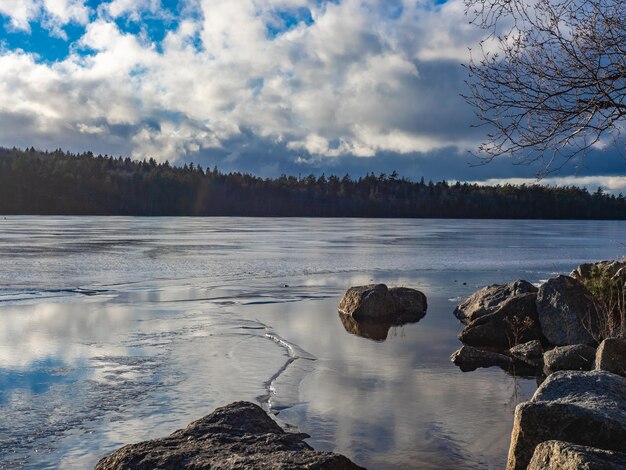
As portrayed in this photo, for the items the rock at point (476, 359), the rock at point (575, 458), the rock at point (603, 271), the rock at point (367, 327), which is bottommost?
the rock at point (367, 327)

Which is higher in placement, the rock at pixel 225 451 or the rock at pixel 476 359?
the rock at pixel 225 451

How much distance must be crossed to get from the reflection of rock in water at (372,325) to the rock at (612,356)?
5021 mm

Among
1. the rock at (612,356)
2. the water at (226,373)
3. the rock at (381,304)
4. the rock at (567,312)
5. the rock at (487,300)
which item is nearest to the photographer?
the water at (226,373)

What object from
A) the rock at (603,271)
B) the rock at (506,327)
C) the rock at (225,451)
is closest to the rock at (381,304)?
the rock at (506,327)

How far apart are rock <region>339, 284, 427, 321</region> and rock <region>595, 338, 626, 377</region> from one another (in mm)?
7101

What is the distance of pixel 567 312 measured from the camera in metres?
13.6

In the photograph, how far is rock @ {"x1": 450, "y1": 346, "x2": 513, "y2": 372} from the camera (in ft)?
38.7

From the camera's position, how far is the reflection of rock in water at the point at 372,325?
48.6 feet

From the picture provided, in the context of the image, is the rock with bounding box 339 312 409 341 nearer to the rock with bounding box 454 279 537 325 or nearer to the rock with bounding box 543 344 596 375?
the rock with bounding box 454 279 537 325

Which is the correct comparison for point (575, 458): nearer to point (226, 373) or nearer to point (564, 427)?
point (564, 427)

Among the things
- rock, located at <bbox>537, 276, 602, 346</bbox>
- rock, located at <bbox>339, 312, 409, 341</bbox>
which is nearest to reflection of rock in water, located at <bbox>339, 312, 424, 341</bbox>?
→ rock, located at <bbox>339, 312, 409, 341</bbox>

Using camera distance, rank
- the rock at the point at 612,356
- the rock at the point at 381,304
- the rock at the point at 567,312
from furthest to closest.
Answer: the rock at the point at 381,304 → the rock at the point at 567,312 → the rock at the point at 612,356

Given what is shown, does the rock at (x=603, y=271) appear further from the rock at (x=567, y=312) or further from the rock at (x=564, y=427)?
the rock at (x=564, y=427)

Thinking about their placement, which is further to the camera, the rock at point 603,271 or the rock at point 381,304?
the rock at point 381,304
